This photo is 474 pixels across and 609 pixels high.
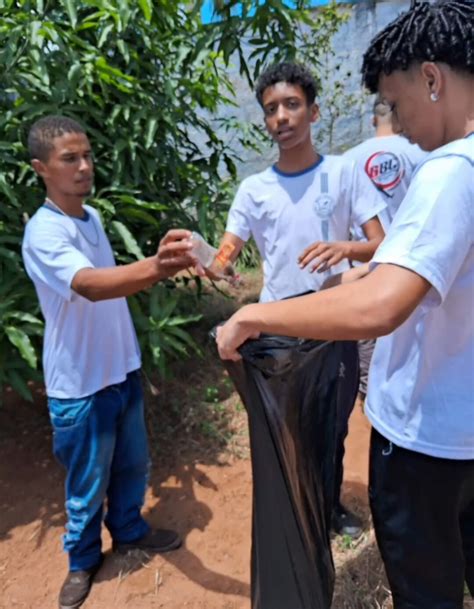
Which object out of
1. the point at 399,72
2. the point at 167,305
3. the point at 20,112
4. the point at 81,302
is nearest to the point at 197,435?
the point at 167,305

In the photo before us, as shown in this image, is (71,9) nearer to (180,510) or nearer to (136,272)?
(136,272)

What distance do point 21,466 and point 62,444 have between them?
1214 mm

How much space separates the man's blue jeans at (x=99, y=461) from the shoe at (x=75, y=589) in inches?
1.1

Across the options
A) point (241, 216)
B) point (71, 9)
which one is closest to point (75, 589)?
point (241, 216)

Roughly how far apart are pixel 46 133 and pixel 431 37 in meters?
1.50

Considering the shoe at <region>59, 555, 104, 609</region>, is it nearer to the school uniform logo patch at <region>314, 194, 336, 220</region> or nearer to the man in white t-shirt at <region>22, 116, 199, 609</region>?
the man in white t-shirt at <region>22, 116, 199, 609</region>

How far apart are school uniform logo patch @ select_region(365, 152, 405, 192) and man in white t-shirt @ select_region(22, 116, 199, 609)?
1004 mm

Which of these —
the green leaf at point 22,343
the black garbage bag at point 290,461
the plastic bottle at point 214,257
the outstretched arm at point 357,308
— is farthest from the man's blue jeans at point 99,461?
the outstretched arm at point 357,308

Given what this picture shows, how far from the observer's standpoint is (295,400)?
1.57m

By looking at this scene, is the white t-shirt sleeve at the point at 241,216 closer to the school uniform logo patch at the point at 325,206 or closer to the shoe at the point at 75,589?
the school uniform logo patch at the point at 325,206

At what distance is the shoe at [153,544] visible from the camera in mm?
2428

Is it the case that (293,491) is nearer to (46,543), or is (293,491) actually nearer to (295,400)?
(295,400)

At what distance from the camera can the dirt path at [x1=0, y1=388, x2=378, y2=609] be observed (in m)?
2.27

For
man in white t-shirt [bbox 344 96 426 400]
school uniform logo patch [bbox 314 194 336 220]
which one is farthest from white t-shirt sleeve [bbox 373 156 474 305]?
man in white t-shirt [bbox 344 96 426 400]
